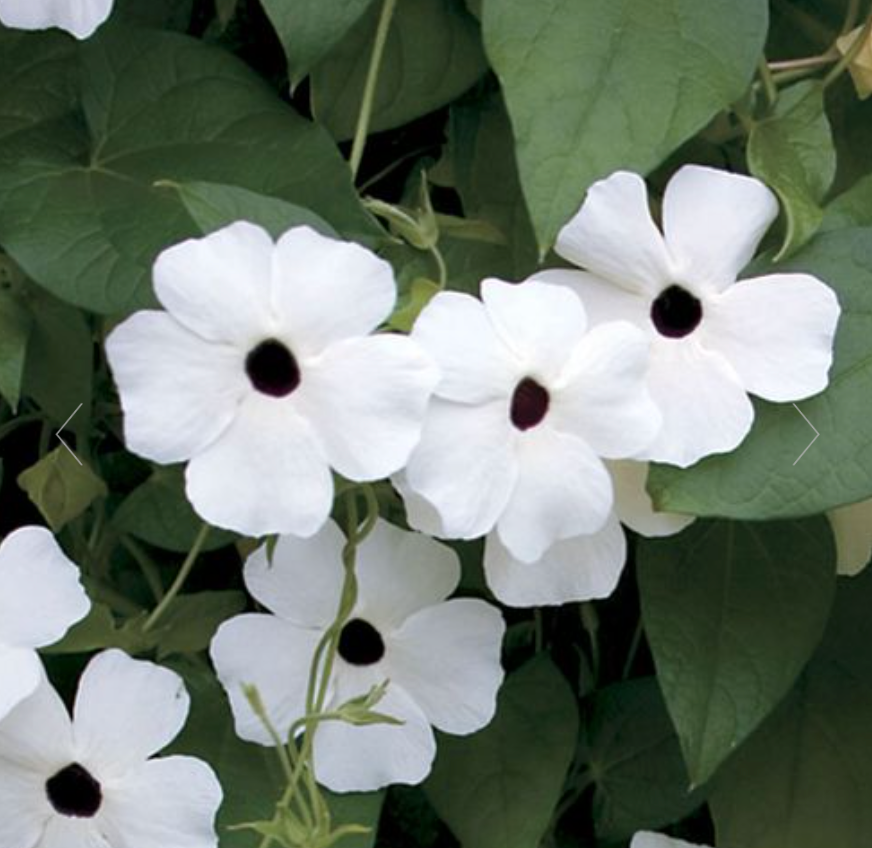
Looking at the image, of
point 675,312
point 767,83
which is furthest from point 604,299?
point 767,83

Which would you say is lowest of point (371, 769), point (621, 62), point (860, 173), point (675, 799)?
point (675, 799)

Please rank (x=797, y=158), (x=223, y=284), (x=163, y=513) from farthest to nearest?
(x=163, y=513) → (x=797, y=158) → (x=223, y=284)

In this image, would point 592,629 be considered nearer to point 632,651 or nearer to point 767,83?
point 632,651

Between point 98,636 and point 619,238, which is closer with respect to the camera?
point 619,238

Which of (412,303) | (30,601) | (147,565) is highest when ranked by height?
(412,303)

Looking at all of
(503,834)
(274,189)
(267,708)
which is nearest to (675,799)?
(503,834)

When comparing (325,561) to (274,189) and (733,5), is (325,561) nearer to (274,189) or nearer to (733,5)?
(274,189)

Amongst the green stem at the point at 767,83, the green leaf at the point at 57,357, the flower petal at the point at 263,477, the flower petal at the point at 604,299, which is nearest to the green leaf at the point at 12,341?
the green leaf at the point at 57,357
